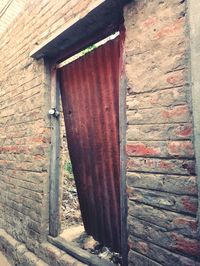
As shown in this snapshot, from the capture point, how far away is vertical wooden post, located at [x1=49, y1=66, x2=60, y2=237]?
9.09ft

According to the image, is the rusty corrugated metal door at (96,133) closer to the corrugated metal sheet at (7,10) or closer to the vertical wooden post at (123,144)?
the vertical wooden post at (123,144)

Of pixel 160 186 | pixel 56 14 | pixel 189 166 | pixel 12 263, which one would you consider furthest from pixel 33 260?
pixel 56 14

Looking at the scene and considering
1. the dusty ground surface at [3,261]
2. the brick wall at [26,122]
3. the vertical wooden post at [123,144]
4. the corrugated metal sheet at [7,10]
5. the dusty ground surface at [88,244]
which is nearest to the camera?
the vertical wooden post at [123,144]

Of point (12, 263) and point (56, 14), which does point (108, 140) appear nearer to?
point (56, 14)

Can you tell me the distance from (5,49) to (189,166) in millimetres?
3198

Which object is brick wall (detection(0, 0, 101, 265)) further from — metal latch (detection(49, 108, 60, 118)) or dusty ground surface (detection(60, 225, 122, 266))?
dusty ground surface (detection(60, 225, 122, 266))

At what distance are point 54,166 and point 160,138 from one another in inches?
61.1

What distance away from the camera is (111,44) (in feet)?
7.25

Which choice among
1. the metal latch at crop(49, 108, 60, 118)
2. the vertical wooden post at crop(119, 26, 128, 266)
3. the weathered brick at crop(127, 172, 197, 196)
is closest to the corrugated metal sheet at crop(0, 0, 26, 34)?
the metal latch at crop(49, 108, 60, 118)

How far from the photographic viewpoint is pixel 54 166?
2.80 meters

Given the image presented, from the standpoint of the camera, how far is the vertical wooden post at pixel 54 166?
109 inches

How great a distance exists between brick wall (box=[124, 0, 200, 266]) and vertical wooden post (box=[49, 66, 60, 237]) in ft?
4.08


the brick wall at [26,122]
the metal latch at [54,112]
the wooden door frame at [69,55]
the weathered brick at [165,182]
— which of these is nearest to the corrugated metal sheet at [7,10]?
the brick wall at [26,122]

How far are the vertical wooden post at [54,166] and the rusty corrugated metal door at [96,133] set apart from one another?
99 millimetres
